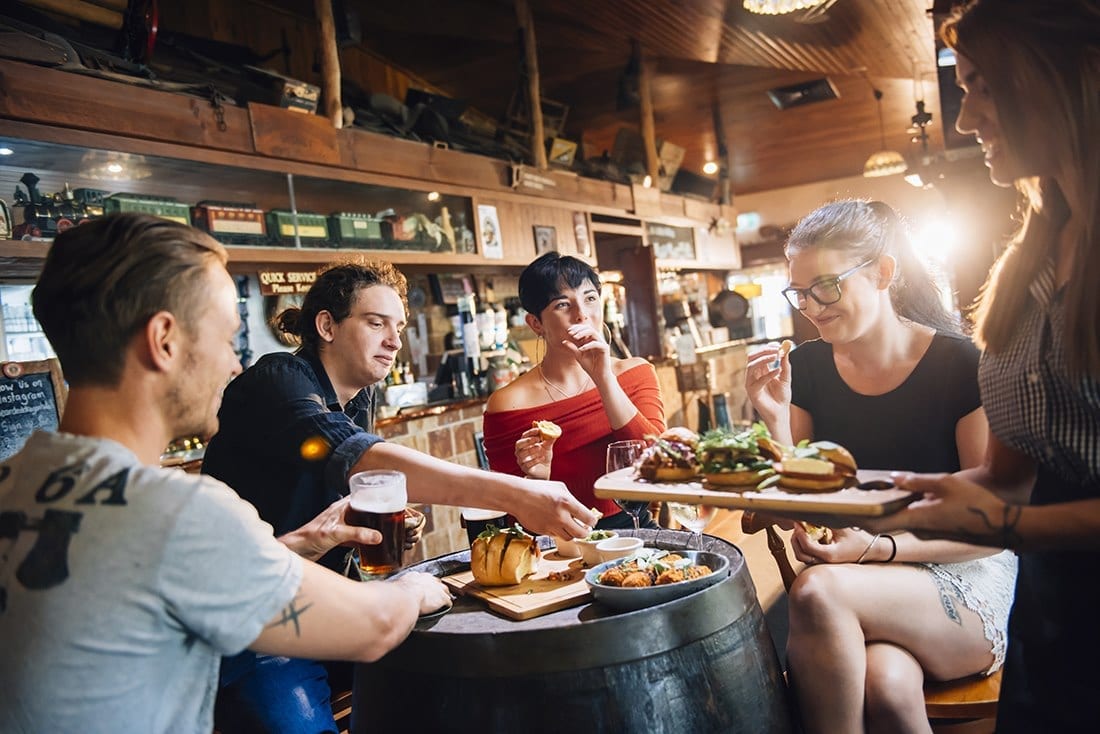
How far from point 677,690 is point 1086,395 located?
2.81 ft

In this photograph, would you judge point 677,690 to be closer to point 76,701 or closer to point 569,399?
point 76,701

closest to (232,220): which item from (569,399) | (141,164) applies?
(141,164)

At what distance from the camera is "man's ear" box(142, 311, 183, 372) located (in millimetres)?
1212

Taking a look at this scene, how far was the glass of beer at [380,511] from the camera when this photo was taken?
169 cm

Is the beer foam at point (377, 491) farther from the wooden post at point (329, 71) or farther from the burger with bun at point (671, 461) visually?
the wooden post at point (329, 71)

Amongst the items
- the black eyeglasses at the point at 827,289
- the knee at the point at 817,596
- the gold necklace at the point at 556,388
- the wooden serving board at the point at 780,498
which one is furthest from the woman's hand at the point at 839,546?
the gold necklace at the point at 556,388

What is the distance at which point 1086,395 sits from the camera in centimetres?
105

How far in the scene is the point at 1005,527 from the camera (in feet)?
3.67

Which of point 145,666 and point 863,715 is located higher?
point 145,666

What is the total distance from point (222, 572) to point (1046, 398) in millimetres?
1235

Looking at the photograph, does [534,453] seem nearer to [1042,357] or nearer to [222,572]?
[222,572]

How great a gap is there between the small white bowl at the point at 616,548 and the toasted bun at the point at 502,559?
17 cm

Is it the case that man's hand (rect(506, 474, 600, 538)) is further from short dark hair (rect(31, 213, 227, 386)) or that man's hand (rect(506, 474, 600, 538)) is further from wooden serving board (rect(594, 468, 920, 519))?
short dark hair (rect(31, 213, 227, 386))

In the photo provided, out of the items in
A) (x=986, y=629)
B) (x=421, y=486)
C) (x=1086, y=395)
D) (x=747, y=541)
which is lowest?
(x=747, y=541)
